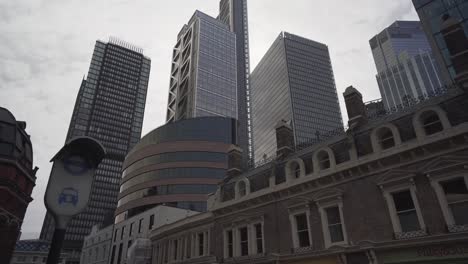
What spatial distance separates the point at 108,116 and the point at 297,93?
336 ft

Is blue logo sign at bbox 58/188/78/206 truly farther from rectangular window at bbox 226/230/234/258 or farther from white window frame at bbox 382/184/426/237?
rectangular window at bbox 226/230/234/258

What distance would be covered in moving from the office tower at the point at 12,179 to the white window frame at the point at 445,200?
33.7 m

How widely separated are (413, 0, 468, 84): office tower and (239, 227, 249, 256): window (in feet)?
127

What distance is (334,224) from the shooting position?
1803cm

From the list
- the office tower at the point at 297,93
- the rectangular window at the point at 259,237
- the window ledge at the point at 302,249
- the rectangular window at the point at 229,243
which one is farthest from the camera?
the office tower at the point at 297,93

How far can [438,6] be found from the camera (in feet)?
157

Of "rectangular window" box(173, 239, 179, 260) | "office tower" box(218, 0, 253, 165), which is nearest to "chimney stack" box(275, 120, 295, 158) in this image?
"rectangular window" box(173, 239, 179, 260)

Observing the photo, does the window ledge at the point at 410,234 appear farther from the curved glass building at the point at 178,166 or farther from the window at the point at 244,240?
the curved glass building at the point at 178,166

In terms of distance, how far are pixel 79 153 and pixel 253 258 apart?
16504mm

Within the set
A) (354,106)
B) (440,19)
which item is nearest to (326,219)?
(354,106)

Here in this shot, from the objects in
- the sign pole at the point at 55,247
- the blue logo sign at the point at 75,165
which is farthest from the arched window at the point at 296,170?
the sign pole at the point at 55,247

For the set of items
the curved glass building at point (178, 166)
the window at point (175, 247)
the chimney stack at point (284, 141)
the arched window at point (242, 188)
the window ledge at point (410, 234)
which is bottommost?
the window ledge at point (410, 234)

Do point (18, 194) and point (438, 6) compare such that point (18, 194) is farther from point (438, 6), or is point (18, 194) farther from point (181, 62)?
point (181, 62)

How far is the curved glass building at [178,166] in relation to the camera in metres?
58.7
